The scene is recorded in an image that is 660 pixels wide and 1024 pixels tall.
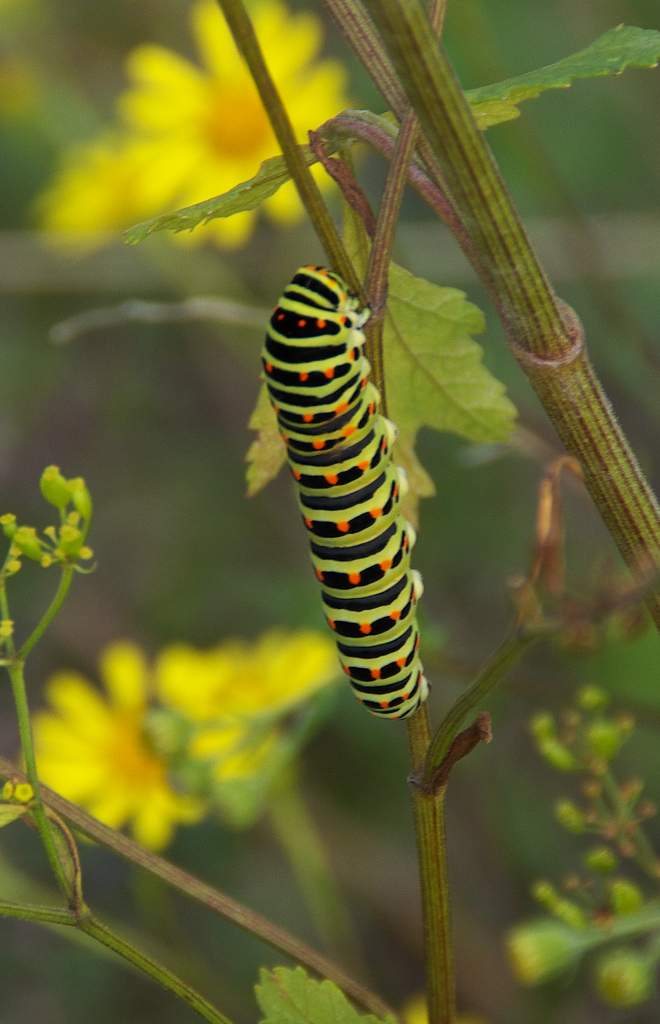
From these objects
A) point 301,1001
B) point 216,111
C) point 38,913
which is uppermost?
point 216,111

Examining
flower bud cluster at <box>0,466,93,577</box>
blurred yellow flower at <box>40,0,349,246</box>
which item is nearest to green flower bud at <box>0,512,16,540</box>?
flower bud cluster at <box>0,466,93,577</box>

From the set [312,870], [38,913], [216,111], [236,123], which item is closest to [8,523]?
[38,913]

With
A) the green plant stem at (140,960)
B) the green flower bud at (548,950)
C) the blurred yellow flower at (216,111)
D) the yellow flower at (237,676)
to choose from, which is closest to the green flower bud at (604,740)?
the green flower bud at (548,950)

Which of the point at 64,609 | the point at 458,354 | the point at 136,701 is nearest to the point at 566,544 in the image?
the point at 136,701

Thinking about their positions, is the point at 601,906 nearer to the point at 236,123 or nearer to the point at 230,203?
the point at 230,203

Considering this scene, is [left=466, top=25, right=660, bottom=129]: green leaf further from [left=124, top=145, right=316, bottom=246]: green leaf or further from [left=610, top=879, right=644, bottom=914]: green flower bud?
[left=610, top=879, right=644, bottom=914]: green flower bud

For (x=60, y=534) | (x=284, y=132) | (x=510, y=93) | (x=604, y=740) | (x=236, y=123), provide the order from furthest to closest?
(x=236, y=123)
(x=604, y=740)
(x=60, y=534)
(x=510, y=93)
(x=284, y=132)
